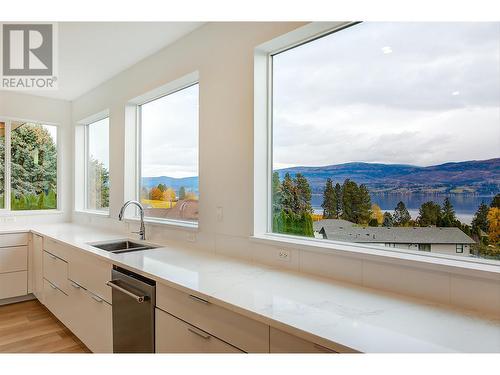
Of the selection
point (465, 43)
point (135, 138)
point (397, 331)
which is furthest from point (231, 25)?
point (397, 331)

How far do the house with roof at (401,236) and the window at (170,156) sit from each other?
4.21 ft

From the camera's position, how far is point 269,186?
88.0 inches

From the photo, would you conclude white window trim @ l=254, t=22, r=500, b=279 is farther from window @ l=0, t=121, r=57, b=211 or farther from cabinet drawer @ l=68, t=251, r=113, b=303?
window @ l=0, t=121, r=57, b=211

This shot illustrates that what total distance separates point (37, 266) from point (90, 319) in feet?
5.27

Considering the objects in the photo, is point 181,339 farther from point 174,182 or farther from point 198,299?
point 174,182

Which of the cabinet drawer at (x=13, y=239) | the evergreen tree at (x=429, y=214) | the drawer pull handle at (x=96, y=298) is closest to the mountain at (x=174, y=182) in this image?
the drawer pull handle at (x=96, y=298)

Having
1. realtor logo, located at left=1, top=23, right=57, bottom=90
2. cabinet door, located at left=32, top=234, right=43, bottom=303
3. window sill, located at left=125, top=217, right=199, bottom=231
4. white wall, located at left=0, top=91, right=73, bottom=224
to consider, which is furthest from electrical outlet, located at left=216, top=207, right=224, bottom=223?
white wall, located at left=0, top=91, right=73, bottom=224

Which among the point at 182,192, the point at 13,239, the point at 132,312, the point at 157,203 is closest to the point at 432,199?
the point at 132,312

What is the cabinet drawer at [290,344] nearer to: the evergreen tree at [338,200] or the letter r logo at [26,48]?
the evergreen tree at [338,200]

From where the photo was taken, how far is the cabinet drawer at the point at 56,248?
2906 mm

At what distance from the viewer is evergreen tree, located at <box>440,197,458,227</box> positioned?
1.49 meters
